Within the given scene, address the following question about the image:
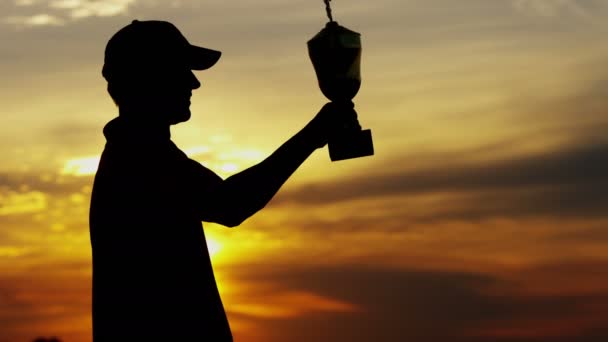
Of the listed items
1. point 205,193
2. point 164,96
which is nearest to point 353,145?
point 205,193

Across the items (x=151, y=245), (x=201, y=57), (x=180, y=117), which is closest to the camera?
(x=151, y=245)

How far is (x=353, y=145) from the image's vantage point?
8.14 metres

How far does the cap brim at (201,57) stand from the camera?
824 centimetres

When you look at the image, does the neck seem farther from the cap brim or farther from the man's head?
the cap brim

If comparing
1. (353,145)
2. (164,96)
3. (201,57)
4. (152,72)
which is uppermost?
(201,57)

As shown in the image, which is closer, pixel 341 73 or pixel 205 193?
pixel 205 193

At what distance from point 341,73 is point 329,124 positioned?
39 cm

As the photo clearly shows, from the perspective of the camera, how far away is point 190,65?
824 cm

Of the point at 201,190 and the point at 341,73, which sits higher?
the point at 341,73

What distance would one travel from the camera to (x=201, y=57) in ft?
27.1

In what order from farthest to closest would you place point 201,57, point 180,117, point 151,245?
point 201,57
point 180,117
point 151,245

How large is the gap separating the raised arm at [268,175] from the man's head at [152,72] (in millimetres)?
542

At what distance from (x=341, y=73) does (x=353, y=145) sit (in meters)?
0.51

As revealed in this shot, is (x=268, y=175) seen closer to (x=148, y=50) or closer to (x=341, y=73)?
(x=341, y=73)
